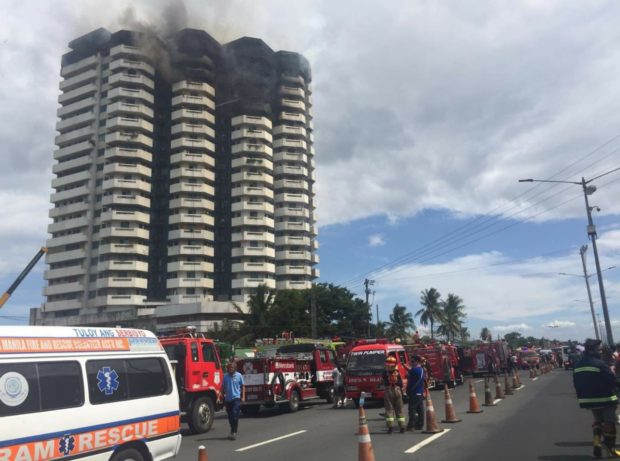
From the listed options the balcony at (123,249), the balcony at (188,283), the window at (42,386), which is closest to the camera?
the window at (42,386)

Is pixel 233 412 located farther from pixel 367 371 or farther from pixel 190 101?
pixel 190 101

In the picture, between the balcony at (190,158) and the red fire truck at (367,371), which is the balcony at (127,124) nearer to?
the balcony at (190,158)

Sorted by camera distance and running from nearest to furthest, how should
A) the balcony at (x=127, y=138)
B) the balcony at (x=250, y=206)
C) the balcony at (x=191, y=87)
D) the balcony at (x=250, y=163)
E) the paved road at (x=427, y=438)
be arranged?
the paved road at (x=427, y=438) < the balcony at (x=127, y=138) < the balcony at (x=250, y=206) < the balcony at (x=250, y=163) < the balcony at (x=191, y=87)

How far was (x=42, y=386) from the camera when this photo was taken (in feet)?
19.0

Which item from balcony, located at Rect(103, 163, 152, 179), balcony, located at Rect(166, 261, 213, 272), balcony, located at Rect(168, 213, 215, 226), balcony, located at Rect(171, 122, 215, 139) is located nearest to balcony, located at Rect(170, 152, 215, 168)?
balcony, located at Rect(171, 122, 215, 139)

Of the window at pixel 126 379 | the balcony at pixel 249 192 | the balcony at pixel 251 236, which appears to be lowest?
the window at pixel 126 379

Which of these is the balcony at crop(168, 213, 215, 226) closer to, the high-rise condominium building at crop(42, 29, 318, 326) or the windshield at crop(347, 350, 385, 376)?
the high-rise condominium building at crop(42, 29, 318, 326)

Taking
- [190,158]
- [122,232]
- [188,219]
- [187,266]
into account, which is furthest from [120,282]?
[190,158]

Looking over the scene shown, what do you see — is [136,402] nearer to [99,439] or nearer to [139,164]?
[99,439]

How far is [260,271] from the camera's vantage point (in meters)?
78.0

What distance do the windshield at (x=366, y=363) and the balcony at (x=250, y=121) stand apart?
237 ft

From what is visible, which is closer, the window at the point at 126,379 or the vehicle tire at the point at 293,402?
the window at the point at 126,379

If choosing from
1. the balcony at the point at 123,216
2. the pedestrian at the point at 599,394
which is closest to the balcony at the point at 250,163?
the balcony at the point at 123,216

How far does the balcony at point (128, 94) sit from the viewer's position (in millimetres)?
78875
